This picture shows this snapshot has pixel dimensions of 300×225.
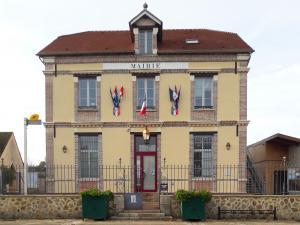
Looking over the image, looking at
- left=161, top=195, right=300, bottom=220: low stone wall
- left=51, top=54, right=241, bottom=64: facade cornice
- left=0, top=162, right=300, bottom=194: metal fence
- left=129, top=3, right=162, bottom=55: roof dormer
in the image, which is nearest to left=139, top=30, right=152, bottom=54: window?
left=129, top=3, right=162, bottom=55: roof dormer

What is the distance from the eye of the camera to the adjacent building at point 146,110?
20719mm

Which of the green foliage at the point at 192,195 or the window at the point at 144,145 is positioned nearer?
the green foliage at the point at 192,195

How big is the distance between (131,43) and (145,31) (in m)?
1.26

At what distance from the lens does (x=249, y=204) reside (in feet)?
51.1

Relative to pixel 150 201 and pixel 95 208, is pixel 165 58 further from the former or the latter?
pixel 95 208

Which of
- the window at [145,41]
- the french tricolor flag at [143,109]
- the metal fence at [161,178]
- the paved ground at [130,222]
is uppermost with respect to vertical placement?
the window at [145,41]

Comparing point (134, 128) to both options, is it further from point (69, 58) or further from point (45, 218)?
point (45, 218)

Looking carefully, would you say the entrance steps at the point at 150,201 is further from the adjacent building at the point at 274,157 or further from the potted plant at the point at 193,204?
the adjacent building at the point at 274,157

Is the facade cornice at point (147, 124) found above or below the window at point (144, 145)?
above

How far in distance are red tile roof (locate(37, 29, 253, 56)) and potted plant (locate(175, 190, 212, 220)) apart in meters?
8.25

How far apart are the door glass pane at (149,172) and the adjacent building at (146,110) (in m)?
0.05

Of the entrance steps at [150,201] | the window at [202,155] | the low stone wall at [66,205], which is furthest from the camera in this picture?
the window at [202,155]

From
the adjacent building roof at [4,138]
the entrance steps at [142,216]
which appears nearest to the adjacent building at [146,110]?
the entrance steps at [142,216]

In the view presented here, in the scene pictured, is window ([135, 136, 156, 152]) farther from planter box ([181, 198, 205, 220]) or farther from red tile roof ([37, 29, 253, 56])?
planter box ([181, 198, 205, 220])
